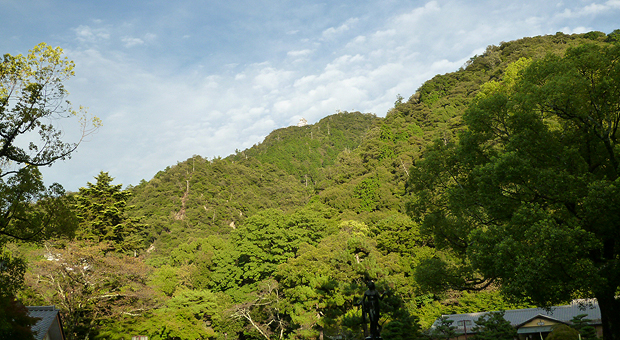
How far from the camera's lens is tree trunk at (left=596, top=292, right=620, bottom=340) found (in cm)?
982

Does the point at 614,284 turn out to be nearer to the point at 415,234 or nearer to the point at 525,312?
the point at 525,312

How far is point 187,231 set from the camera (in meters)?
53.8

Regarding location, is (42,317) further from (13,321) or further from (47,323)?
(13,321)

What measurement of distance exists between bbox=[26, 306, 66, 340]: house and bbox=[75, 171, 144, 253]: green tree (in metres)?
9.41

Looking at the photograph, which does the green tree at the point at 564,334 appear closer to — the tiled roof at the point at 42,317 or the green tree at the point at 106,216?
the tiled roof at the point at 42,317

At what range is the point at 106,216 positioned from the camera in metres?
27.3

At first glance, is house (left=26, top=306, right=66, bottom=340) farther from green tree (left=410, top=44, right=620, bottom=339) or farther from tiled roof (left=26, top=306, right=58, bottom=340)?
green tree (left=410, top=44, right=620, bottom=339)

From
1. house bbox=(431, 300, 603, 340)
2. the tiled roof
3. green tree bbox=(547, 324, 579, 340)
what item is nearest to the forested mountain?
house bbox=(431, 300, 603, 340)

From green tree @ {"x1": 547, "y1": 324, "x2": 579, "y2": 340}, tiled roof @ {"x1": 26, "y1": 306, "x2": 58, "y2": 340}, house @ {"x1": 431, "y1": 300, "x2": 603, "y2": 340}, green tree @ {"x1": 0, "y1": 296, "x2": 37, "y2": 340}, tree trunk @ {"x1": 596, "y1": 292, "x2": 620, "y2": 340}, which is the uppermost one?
green tree @ {"x1": 0, "y1": 296, "x2": 37, "y2": 340}

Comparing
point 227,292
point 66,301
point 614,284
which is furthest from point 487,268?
point 227,292

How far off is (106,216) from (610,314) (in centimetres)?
2764

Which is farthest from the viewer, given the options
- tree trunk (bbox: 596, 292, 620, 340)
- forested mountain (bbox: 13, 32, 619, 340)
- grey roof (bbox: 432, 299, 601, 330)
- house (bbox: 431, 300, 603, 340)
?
grey roof (bbox: 432, 299, 601, 330)

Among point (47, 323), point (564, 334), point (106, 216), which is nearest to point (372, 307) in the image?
point (564, 334)

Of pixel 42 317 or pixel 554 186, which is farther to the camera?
pixel 42 317
